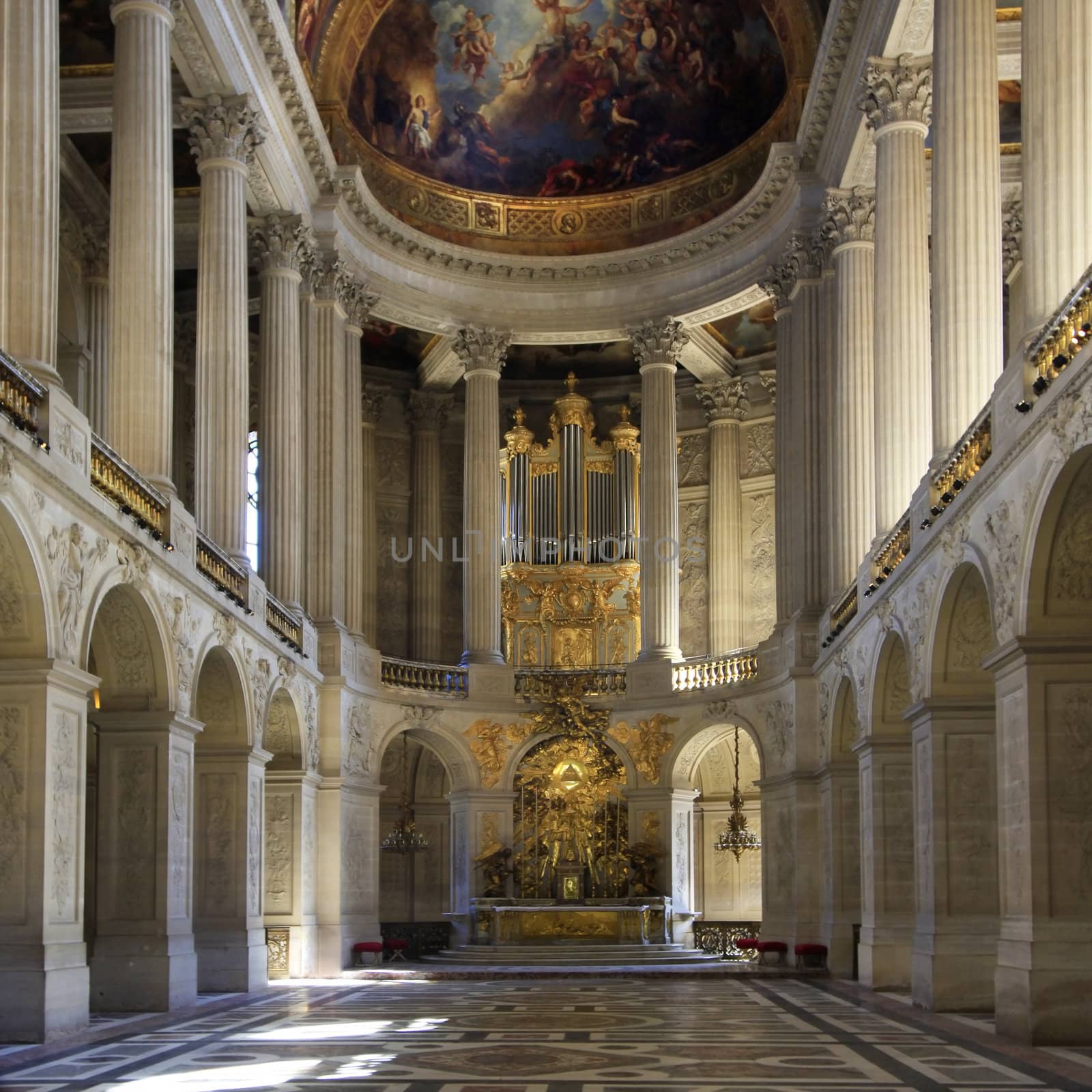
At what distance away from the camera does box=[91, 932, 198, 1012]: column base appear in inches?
887

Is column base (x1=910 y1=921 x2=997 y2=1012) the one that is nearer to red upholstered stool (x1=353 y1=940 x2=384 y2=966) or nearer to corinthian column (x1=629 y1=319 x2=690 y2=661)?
red upholstered stool (x1=353 y1=940 x2=384 y2=966)

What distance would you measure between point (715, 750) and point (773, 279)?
11.7m

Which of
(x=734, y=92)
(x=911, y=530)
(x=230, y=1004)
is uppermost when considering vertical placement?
(x=734, y=92)

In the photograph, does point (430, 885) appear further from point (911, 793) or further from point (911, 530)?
point (911, 530)

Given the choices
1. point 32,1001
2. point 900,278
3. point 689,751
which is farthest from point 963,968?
point 689,751

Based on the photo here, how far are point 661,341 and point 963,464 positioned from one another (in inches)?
768

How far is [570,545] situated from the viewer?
41.8 meters

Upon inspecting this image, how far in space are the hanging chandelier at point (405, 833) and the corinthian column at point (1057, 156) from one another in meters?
22.7

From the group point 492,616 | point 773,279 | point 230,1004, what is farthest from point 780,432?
point 230,1004

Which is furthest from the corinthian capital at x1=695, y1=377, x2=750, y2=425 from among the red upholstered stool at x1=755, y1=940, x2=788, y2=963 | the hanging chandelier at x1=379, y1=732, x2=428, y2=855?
the red upholstered stool at x1=755, y1=940, x2=788, y2=963

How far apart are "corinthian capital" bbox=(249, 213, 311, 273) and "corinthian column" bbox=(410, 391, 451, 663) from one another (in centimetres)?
1039

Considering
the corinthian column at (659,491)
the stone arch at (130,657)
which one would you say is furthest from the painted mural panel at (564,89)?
the stone arch at (130,657)

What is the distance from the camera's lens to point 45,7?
19.0m

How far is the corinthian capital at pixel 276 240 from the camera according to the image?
33969 mm
